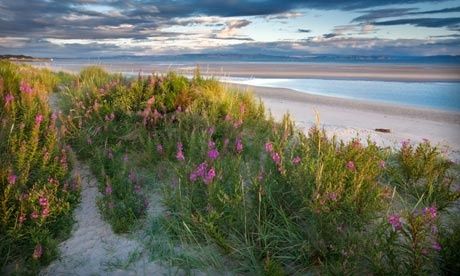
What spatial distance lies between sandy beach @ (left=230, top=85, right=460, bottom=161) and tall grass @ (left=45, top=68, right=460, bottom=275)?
1.90 m

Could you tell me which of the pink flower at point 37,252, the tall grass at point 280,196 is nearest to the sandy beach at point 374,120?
the tall grass at point 280,196

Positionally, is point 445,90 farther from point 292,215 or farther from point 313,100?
point 292,215

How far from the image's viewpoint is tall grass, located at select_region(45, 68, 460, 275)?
11.2 ft

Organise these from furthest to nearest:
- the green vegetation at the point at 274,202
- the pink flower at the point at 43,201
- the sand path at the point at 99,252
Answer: the pink flower at the point at 43,201
the sand path at the point at 99,252
the green vegetation at the point at 274,202

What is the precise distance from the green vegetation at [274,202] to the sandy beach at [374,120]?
1.93 meters

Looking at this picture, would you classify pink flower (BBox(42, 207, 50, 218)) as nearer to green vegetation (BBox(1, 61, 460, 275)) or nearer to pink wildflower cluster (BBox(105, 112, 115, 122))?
green vegetation (BBox(1, 61, 460, 275))

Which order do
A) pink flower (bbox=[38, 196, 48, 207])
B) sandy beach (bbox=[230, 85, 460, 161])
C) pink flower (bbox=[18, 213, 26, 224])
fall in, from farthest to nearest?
1. sandy beach (bbox=[230, 85, 460, 161])
2. pink flower (bbox=[38, 196, 48, 207])
3. pink flower (bbox=[18, 213, 26, 224])

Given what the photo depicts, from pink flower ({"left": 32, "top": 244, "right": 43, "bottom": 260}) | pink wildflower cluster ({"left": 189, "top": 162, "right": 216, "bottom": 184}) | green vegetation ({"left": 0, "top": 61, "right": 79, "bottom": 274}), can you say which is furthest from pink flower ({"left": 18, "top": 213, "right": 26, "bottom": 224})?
pink wildflower cluster ({"left": 189, "top": 162, "right": 216, "bottom": 184})

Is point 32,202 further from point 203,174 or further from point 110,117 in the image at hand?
point 110,117

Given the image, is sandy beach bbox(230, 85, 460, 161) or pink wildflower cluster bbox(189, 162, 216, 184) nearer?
pink wildflower cluster bbox(189, 162, 216, 184)

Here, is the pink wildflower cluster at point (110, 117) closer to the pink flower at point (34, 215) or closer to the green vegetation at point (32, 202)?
the green vegetation at point (32, 202)

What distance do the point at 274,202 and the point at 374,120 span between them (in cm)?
749

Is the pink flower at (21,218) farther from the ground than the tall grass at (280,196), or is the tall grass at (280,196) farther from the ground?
the tall grass at (280,196)

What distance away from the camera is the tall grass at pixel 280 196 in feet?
11.2
